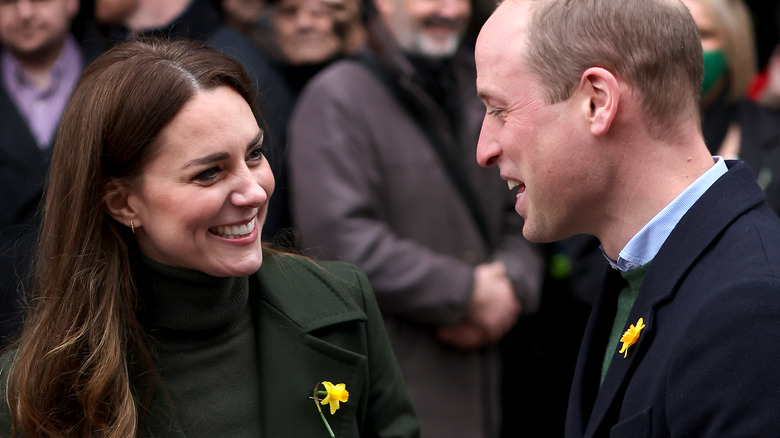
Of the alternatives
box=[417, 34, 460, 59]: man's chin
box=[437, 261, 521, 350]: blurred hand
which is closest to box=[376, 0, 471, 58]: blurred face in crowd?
box=[417, 34, 460, 59]: man's chin

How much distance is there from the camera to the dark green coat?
2.55 meters

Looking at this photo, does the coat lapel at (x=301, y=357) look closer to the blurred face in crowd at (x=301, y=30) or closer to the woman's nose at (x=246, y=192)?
the woman's nose at (x=246, y=192)

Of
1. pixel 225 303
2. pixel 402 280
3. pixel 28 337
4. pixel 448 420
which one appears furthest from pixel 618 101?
pixel 448 420

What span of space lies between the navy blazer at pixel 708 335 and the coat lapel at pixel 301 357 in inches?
24.7

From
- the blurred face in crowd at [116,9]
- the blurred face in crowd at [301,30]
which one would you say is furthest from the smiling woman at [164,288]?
the blurred face in crowd at [301,30]

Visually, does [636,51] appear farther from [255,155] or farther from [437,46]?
[437,46]

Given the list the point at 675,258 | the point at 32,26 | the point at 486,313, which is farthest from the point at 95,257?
the point at 32,26

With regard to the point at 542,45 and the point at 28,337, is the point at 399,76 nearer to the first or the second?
the point at 542,45

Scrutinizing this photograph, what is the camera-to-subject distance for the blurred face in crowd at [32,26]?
4395 mm

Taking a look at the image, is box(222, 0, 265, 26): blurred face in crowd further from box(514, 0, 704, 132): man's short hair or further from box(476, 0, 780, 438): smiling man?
box(514, 0, 704, 132): man's short hair

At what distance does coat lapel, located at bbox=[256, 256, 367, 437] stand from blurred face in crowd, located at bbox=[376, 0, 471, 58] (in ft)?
7.14

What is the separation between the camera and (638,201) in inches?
89.7

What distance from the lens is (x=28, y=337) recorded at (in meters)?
2.45

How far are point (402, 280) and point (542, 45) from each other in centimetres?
196
